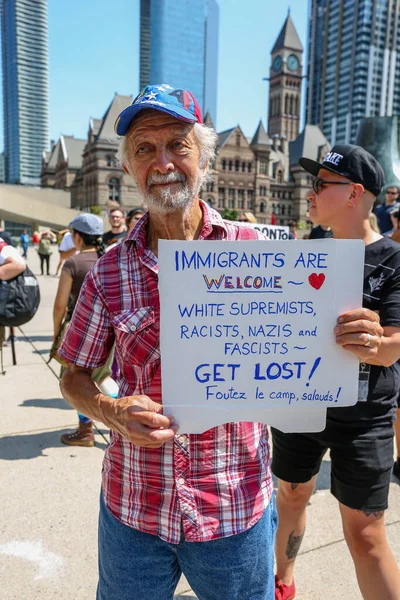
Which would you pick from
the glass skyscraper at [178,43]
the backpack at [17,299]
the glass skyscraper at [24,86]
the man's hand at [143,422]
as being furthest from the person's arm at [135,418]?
the glass skyscraper at [24,86]

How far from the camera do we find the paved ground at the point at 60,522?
7.30ft

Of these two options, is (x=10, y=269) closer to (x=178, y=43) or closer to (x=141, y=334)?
(x=141, y=334)

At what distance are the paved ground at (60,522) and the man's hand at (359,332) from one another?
1.59 meters

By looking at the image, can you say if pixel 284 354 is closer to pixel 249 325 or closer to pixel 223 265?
pixel 249 325

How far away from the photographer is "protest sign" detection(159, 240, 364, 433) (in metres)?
1.19

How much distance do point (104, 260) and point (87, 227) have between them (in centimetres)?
272

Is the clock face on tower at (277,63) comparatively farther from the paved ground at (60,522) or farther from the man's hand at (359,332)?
the man's hand at (359,332)

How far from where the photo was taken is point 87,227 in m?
3.97

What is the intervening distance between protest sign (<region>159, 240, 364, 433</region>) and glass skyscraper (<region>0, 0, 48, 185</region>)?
162 metres

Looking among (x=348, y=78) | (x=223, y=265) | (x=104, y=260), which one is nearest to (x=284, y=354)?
(x=223, y=265)

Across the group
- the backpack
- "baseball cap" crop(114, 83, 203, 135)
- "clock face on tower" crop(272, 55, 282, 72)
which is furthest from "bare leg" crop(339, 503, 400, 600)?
"clock face on tower" crop(272, 55, 282, 72)

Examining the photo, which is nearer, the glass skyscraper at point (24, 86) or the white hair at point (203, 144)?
the white hair at point (203, 144)

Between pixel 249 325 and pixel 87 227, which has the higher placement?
pixel 87 227

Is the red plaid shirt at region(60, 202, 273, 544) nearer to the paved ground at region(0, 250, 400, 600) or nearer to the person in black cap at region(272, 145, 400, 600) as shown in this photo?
the person in black cap at region(272, 145, 400, 600)
